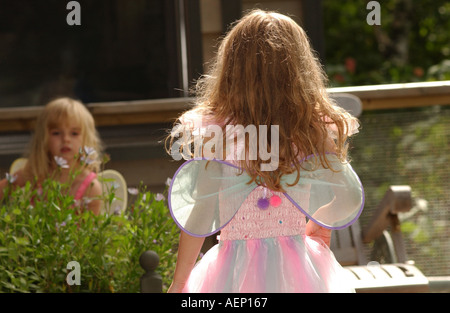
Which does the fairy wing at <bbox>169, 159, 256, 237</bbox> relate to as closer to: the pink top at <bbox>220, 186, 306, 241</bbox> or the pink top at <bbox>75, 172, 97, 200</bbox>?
the pink top at <bbox>220, 186, 306, 241</bbox>

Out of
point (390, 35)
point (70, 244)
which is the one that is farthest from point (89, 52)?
point (390, 35)

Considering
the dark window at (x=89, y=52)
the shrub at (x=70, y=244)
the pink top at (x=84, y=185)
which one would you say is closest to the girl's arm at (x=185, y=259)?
the shrub at (x=70, y=244)

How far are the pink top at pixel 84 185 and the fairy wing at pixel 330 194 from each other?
1.64 m

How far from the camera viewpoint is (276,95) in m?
2.15

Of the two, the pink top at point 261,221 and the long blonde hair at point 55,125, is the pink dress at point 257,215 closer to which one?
the pink top at point 261,221

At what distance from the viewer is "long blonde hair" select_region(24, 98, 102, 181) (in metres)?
3.73

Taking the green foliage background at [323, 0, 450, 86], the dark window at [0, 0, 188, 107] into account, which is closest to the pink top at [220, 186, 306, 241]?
the dark window at [0, 0, 188, 107]

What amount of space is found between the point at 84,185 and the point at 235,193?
1577mm

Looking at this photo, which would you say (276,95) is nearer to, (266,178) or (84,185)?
(266,178)

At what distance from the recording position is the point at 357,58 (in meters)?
9.63

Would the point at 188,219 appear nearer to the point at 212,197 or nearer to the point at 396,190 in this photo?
the point at 212,197

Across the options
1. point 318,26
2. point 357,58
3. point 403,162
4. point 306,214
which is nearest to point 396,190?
point 403,162

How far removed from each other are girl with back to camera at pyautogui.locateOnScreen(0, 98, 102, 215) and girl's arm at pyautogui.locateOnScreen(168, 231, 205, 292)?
4.92 ft

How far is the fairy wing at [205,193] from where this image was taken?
2.16m
